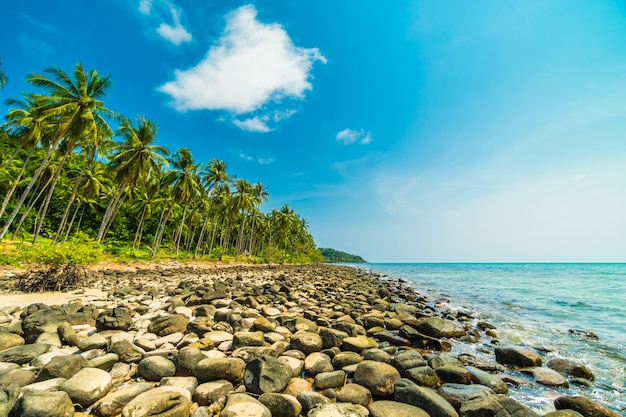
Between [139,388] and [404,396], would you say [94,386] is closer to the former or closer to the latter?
[139,388]

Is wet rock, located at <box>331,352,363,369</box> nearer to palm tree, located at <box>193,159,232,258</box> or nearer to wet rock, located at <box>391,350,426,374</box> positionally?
wet rock, located at <box>391,350,426,374</box>

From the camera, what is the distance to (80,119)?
20391 mm

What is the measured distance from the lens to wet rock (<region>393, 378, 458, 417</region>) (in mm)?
3322

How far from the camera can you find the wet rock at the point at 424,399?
3.32 metres

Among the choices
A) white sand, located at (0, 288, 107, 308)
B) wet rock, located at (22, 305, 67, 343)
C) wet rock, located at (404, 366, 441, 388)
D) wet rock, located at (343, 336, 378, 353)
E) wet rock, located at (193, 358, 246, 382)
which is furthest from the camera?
white sand, located at (0, 288, 107, 308)

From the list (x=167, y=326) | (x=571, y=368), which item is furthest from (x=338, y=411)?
(x=571, y=368)

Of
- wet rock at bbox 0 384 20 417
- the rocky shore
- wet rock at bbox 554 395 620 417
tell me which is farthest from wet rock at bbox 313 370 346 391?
wet rock at bbox 0 384 20 417

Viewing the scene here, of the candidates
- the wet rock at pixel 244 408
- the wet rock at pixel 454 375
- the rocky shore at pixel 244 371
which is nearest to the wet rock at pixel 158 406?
the rocky shore at pixel 244 371

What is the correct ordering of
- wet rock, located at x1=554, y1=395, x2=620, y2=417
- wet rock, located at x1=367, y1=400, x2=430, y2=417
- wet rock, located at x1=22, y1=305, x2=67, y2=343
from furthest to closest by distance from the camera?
wet rock, located at x1=22, y1=305, x2=67, y2=343 → wet rock, located at x1=554, y1=395, x2=620, y2=417 → wet rock, located at x1=367, y1=400, x2=430, y2=417

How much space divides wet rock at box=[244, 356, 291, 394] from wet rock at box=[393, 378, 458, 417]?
5.16ft

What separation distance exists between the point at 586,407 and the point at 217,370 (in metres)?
5.08

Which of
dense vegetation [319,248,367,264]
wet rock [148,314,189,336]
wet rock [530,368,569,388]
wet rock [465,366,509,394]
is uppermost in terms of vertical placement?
dense vegetation [319,248,367,264]

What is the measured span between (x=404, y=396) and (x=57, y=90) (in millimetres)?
28624

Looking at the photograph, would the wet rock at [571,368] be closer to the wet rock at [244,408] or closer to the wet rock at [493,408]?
the wet rock at [493,408]
